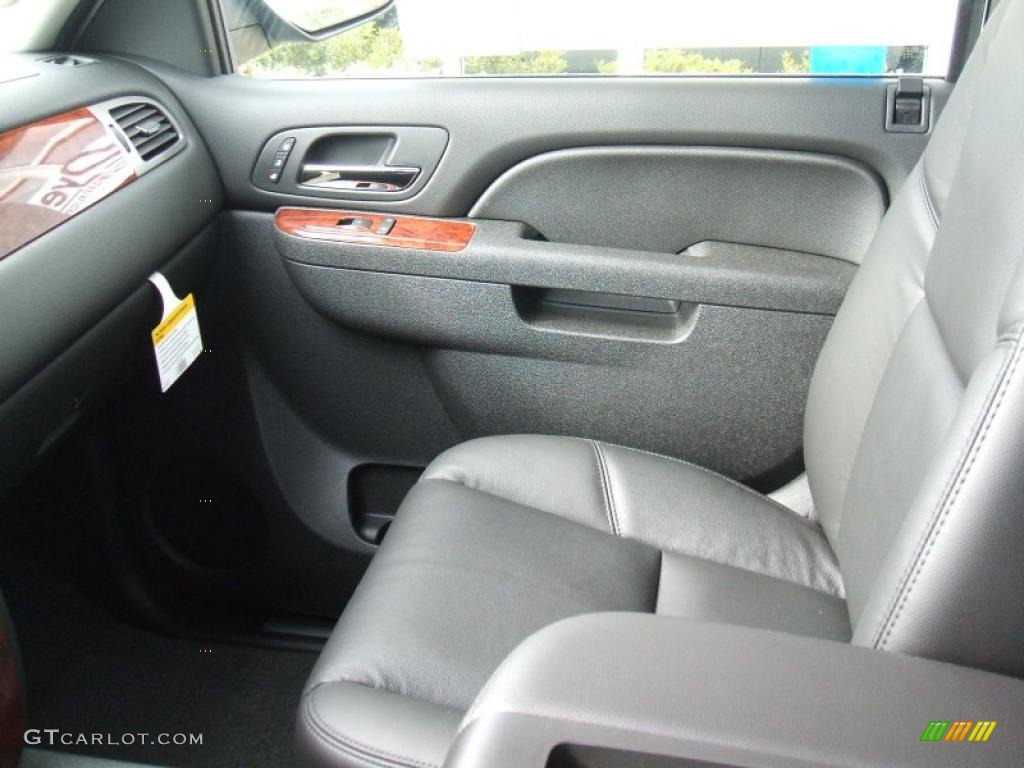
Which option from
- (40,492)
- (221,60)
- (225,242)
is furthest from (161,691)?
(221,60)

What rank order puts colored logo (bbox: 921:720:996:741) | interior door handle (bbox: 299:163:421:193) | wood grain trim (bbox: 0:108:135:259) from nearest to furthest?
colored logo (bbox: 921:720:996:741)
wood grain trim (bbox: 0:108:135:259)
interior door handle (bbox: 299:163:421:193)

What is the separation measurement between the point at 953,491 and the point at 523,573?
469 millimetres

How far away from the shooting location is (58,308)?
102cm

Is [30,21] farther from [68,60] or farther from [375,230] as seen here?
[375,230]

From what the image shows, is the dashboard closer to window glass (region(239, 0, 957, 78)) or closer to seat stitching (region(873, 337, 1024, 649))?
window glass (region(239, 0, 957, 78))

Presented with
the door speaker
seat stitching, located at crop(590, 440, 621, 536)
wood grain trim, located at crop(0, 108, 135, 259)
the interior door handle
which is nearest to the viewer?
wood grain trim, located at crop(0, 108, 135, 259)

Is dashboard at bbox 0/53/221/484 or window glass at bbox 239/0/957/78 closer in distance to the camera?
dashboard at bbox 0/53/221/484

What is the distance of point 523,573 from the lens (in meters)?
0.99

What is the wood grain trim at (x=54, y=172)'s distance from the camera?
984 mm

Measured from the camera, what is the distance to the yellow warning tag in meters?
1.24

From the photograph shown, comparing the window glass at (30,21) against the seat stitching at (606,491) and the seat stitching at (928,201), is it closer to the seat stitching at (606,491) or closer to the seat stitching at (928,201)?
the seat stitching at (606,491)

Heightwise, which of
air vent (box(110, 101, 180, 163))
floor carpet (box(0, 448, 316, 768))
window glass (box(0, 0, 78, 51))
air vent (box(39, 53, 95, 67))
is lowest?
floor carpet (box(0, 448, 316, 768))

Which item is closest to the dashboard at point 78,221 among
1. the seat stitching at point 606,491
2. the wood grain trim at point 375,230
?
the wood grain trim at point 375,230

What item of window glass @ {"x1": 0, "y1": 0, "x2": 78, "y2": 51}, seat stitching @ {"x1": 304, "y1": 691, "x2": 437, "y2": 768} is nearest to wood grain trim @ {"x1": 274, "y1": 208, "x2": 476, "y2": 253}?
window glass @ {"x1": 0, "y1": 0, "x2": 78, "y2": 51}
